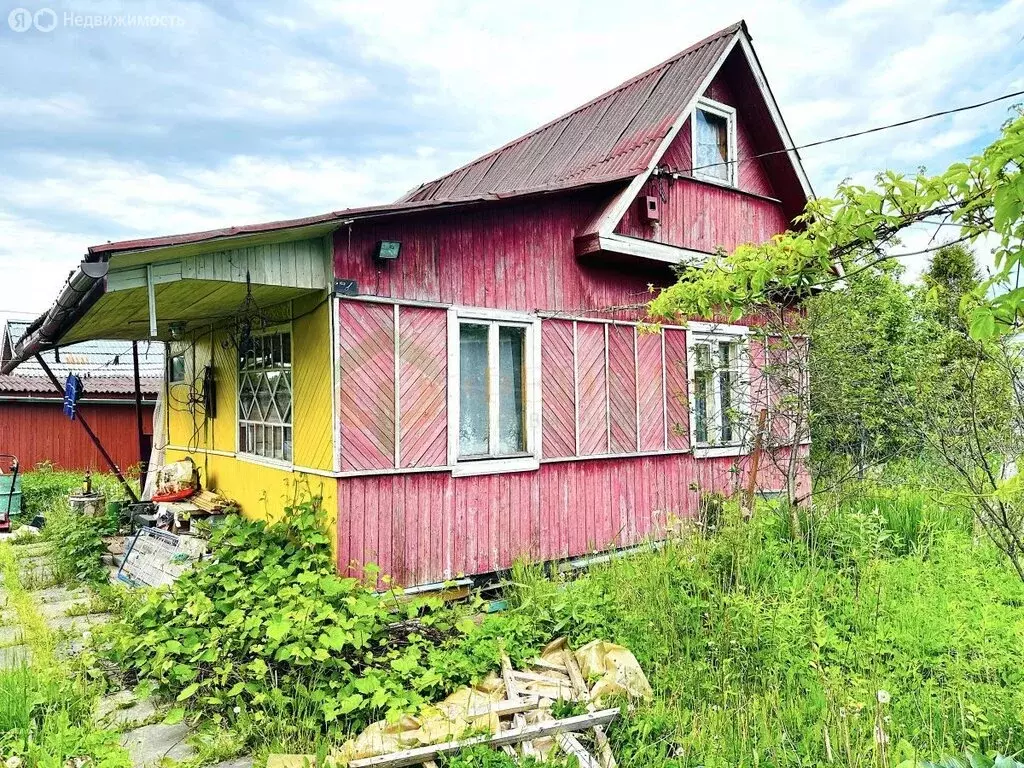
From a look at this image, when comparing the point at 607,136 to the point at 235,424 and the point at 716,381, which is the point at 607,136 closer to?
the point at 716,381

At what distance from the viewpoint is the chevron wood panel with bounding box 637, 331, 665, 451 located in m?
7.85

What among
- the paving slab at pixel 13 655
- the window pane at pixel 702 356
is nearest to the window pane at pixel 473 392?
the window pane at pixel 702 356

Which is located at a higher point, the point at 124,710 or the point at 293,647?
the point at 293,647

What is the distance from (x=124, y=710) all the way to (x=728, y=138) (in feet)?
29.0

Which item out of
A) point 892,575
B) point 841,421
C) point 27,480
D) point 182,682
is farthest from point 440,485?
point 27,480

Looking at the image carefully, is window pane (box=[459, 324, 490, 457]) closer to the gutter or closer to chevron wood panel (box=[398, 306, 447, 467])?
chevron wood panel (box=[398, 306, 447, 467])

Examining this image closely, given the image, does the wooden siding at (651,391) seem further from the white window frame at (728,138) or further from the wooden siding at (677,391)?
the white window frame at (728,138)

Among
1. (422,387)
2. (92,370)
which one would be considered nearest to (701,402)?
(422,387)

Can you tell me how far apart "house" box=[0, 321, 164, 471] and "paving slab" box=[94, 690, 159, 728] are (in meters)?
12.2

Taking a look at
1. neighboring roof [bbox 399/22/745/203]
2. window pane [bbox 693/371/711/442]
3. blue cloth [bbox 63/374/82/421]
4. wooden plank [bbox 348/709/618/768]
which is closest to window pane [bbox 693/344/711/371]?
window pane [bbox 693/371/711/442]

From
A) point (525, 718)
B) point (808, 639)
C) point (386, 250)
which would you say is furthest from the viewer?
point (386, 250)

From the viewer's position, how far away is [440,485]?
6.09 meters

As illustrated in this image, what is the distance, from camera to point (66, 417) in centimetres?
1652

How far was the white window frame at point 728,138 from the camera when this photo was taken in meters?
8.30
